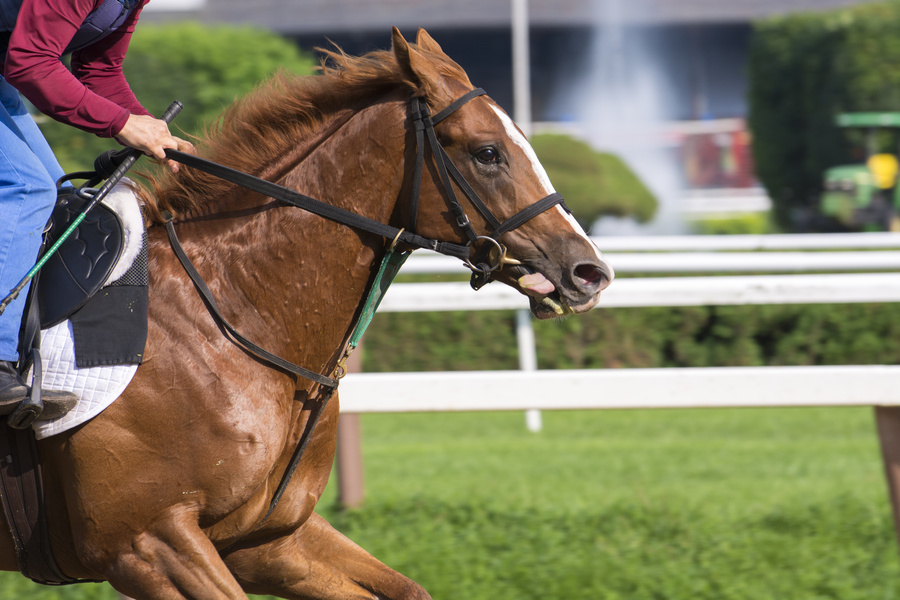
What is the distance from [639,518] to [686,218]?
18.8 m

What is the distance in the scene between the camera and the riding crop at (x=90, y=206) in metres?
2.21

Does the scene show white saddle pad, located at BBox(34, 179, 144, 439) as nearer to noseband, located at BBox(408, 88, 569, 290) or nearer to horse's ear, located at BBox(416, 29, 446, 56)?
noseband, located at BBox(408, 88, 569, 290)

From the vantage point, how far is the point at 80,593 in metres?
3.88

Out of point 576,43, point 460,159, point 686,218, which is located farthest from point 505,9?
point 460,159

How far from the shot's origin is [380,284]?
8.30 feet

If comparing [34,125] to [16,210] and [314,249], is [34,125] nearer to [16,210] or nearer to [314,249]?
[16,210]

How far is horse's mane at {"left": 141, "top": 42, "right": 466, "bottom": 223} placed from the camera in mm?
2527

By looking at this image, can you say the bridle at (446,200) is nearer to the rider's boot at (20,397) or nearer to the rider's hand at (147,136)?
the rider's hand at (147,136)

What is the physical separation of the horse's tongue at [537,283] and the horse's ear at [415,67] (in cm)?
51

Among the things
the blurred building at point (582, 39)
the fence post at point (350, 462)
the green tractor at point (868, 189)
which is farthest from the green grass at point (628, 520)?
the blurred building at point (582, 39)

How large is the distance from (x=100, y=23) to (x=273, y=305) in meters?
0.82

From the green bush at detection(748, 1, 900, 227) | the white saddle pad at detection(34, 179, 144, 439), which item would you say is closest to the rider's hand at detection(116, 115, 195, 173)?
the white saddle pad at detection(34, 179, 144, 439)

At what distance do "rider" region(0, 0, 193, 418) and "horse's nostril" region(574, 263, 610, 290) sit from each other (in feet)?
3.35

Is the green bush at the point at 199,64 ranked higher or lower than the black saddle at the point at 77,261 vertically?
higher
